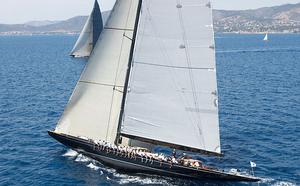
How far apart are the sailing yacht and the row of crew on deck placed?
107 millimetres

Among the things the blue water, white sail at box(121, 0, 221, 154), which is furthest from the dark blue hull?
white sail at box(121, 0, 221, 154)

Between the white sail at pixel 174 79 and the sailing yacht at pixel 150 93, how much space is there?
9 centimetres

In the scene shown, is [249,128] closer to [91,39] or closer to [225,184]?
[225,184]

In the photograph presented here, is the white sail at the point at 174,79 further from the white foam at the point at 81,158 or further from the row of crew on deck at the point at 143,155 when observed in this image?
the white foam at the point at 81,158

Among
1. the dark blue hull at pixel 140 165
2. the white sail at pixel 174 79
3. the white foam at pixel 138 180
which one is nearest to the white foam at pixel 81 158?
the dark blue hull at pixel 140 165

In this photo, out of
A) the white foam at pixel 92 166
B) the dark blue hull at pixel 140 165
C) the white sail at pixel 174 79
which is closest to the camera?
the white sail at pixel 174 79

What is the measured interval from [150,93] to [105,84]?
6.28 metres

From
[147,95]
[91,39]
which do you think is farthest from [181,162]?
[91,39]

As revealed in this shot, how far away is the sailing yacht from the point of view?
3953 centimetres

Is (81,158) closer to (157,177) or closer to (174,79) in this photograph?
(157,177)

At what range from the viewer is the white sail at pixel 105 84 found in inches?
1777

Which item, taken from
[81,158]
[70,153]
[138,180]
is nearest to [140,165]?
[138,180]

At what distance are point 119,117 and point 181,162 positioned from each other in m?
8.13

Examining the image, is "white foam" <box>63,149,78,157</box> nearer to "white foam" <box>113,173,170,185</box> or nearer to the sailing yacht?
the sailing yacht
